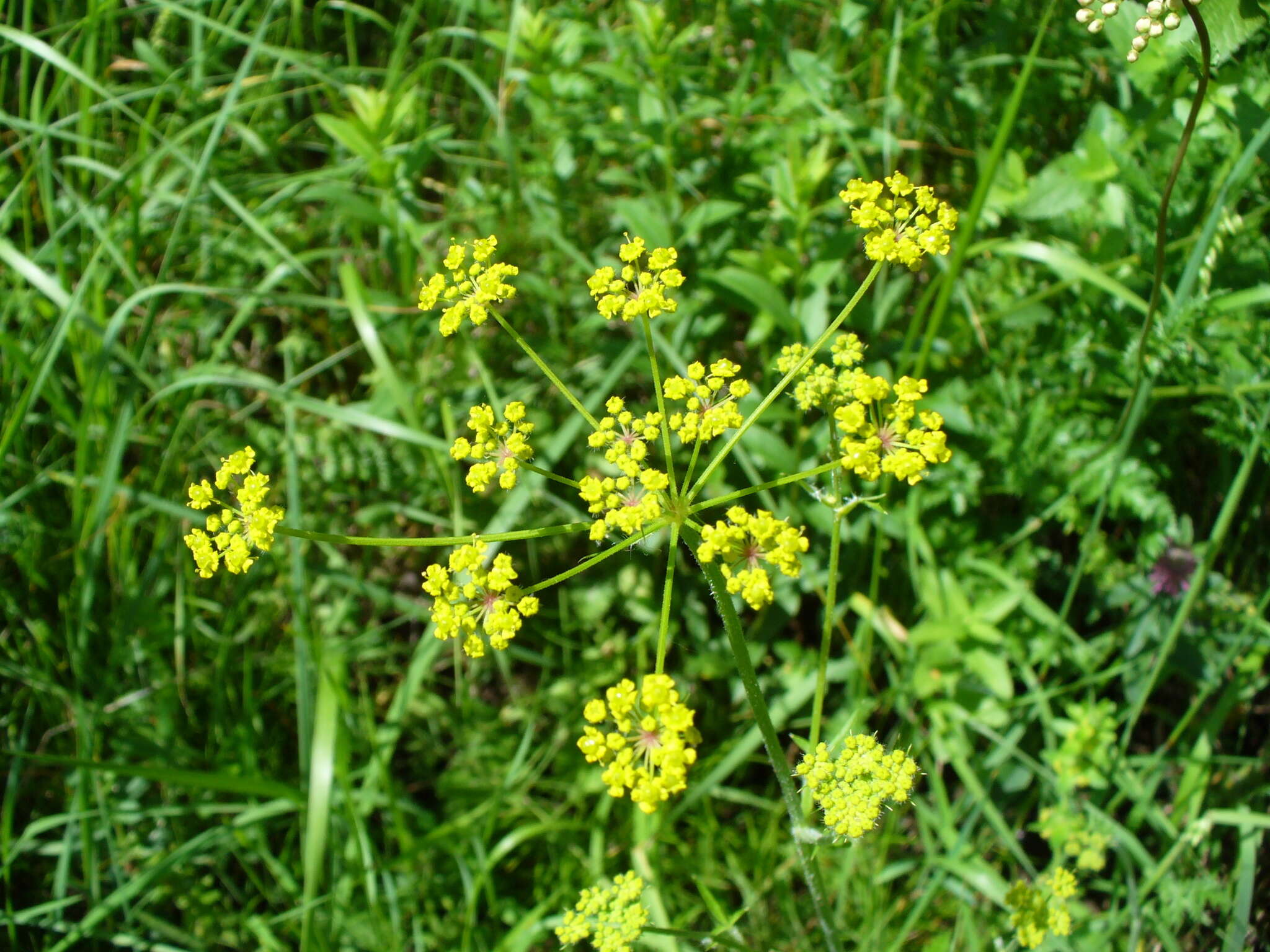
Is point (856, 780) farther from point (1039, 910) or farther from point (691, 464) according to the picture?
point (1039, 910)

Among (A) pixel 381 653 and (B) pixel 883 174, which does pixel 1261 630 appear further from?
(A) pixel 381 653

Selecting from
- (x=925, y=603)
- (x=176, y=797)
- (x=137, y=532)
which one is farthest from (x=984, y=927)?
(x=137, y=532)

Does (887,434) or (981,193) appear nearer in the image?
(887,434)

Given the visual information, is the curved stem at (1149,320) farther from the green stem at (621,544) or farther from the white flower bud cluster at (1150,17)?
the green stem at (621,544)

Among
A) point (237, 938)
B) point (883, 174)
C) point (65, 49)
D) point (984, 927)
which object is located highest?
point (883, 174)

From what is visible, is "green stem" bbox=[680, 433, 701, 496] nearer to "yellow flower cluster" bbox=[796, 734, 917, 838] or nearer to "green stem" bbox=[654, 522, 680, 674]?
"green stem" bbox=[654, 522, 680, 674]

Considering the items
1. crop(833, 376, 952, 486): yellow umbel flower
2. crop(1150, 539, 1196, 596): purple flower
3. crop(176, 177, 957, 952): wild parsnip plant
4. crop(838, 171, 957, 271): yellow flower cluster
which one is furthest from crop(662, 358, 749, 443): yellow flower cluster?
crop(1150, 539, 1196, 596): purple flower

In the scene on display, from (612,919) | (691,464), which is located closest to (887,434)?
(691,464)
